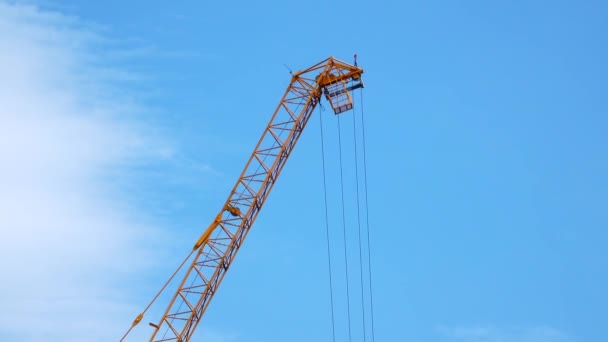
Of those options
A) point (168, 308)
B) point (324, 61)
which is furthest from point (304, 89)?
point (168, 308)

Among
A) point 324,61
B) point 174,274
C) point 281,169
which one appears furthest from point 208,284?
point 324,61

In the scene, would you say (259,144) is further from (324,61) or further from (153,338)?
(153,338)

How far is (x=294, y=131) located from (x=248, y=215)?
30.0 ft

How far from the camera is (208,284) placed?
422 ft

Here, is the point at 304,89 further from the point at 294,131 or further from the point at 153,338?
the point at 153,338

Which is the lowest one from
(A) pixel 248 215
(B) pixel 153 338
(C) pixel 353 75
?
(B) pixel 153 338

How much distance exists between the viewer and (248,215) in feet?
427

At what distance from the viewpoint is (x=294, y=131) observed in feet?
436

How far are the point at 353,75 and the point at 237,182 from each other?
46.9ft

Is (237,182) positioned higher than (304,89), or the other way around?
(304,89)

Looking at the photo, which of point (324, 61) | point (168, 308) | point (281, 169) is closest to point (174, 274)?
point (168, 308)

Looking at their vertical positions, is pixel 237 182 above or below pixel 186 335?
above

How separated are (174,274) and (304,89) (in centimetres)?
2097

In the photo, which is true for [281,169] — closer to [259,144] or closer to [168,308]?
[259,144]
